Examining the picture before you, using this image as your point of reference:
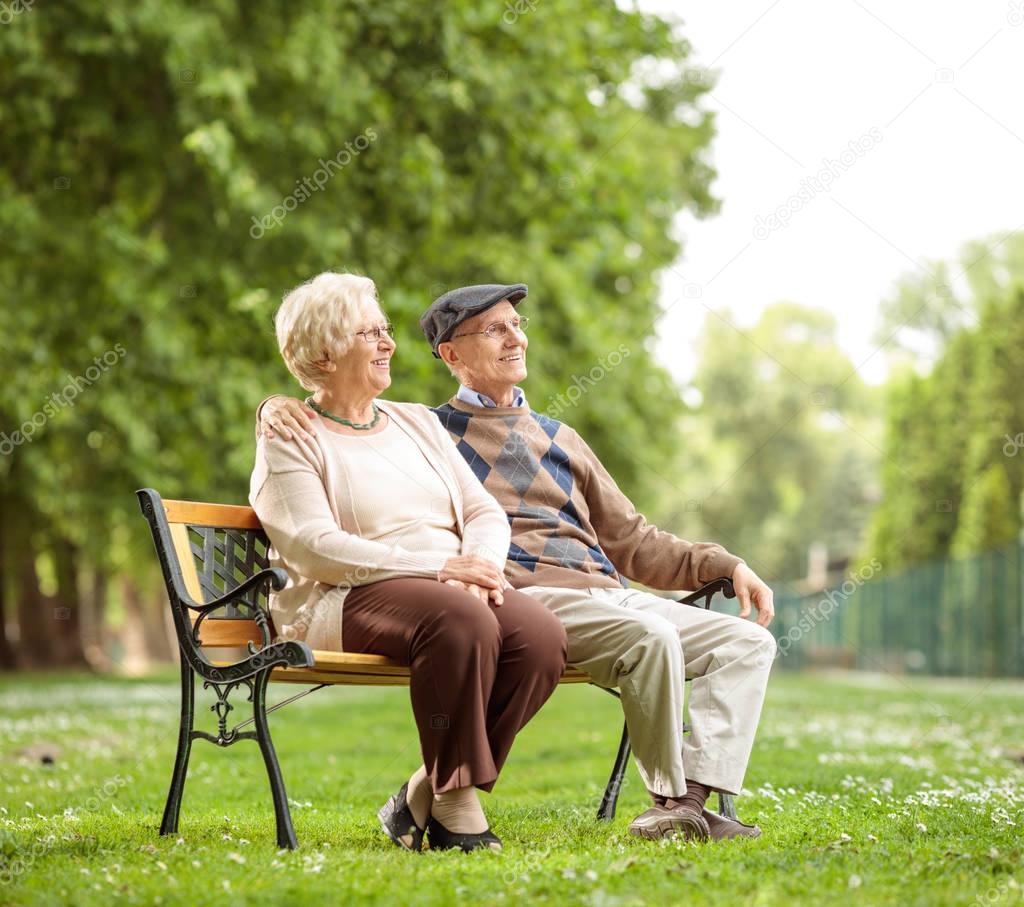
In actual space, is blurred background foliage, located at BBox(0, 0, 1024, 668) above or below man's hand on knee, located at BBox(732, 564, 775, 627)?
above

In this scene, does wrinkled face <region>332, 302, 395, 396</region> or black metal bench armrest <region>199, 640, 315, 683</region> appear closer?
black metal bench armrest <region>199, 640, 315, 683</region>

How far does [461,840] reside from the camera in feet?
14.5

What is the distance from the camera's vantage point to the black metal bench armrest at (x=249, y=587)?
4.36 meters

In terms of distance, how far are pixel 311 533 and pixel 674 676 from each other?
3.83ft

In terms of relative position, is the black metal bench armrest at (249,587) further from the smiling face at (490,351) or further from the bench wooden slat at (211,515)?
the smiling face at (490,351)

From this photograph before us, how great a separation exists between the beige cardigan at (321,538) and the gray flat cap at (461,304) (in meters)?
0.62

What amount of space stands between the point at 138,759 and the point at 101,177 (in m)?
7.70

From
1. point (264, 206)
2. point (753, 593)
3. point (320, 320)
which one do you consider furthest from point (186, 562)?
point (264, 206)

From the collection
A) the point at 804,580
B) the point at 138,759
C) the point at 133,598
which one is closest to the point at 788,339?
the point at 804,580

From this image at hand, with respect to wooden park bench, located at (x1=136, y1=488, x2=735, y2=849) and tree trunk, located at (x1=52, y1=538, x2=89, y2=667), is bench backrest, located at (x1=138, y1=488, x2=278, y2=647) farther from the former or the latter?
tree trunk, located at (x1=52, y1=538, x2=89, y2=667)

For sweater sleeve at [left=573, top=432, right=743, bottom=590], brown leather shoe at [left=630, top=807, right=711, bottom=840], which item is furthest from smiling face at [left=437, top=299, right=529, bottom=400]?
brown leather shoe at [left=630, top=807, right=711, bottom=840]

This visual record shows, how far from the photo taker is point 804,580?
66.5 metres

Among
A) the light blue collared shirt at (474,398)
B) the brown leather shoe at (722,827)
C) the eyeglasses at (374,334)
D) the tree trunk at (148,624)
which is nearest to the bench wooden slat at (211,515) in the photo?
the eyeglasses at (374,334)

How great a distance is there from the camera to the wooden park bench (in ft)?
14.4
